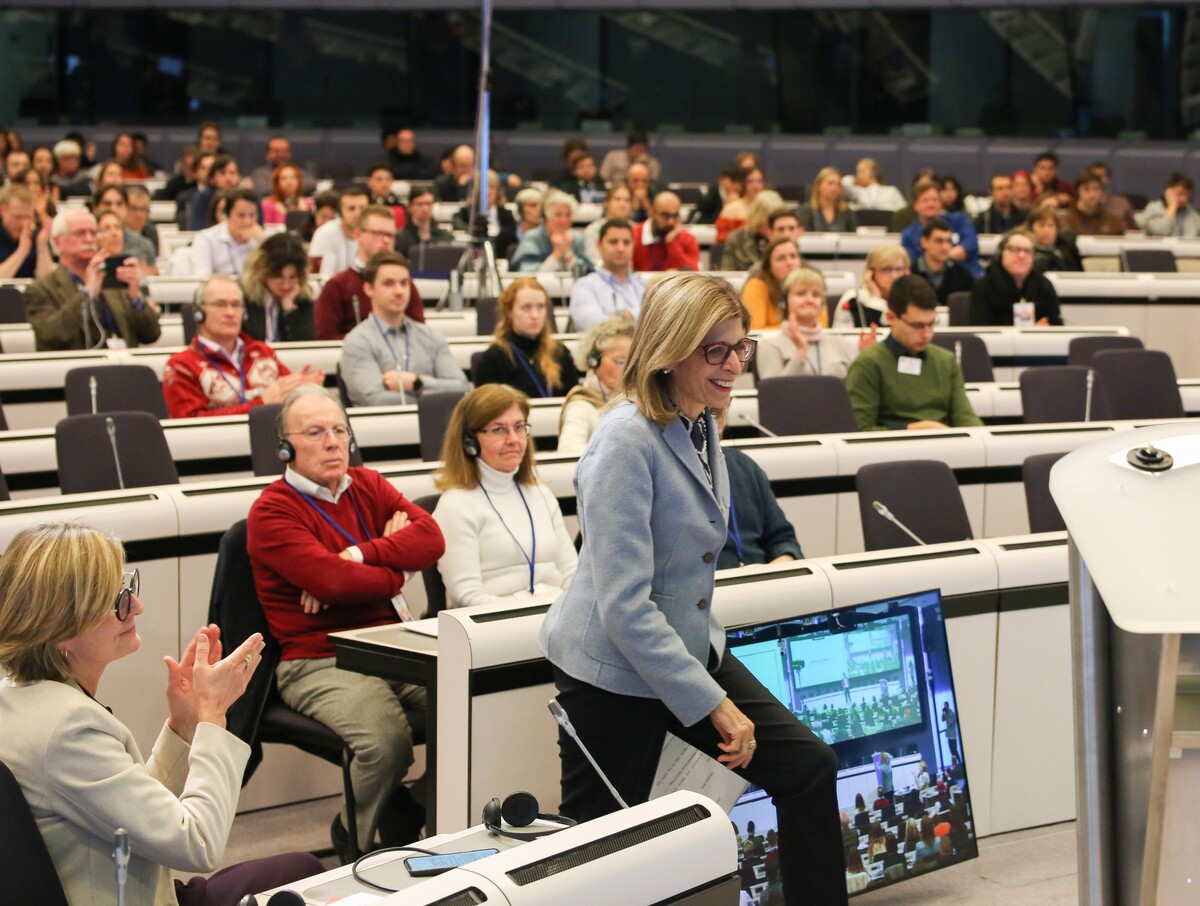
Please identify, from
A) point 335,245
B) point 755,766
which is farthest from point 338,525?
point 335,245

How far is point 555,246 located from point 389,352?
3242 mm

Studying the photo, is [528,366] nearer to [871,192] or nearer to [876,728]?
[876,728]

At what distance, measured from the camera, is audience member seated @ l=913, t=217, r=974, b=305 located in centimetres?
942

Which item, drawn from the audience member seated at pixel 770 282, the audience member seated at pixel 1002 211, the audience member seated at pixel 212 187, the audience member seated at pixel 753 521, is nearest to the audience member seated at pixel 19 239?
the audience member seated at pixel 212 187

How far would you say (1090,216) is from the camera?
497 inches

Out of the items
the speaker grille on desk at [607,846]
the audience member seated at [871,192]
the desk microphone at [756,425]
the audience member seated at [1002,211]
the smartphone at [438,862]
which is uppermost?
the audience member seated at [871,192]

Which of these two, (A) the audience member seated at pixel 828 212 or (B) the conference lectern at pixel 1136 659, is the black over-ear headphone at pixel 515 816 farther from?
(A) the audience member seated at pixel 828 212

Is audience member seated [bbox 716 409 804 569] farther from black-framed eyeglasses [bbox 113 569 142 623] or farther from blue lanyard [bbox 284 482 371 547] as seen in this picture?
black-framed eyeglasses [bbox 113 569 142 623]

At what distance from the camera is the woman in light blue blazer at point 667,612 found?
9.12 feet

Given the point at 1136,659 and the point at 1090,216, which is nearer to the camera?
the point at 1136,659

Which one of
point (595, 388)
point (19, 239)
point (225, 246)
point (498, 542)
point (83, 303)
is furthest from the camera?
point (225, 246)

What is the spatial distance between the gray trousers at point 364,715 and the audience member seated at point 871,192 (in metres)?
10.2

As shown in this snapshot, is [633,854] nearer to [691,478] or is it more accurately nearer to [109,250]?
[691,478]

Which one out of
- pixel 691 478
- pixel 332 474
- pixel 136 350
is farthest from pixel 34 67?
pixel 691 478
